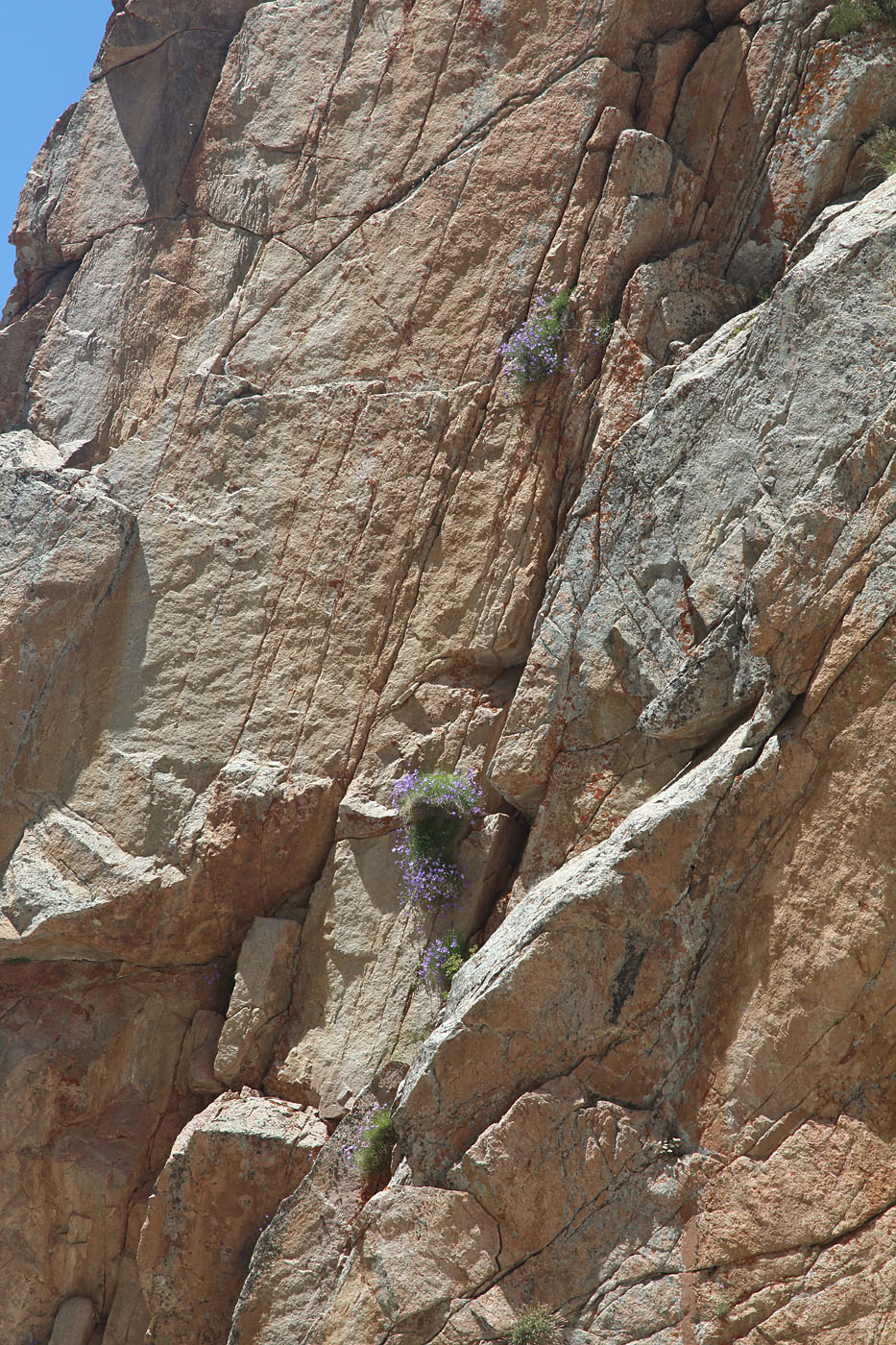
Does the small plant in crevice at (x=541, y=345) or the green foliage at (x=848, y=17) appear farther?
the small plant in crevice at (x=541, y=345)

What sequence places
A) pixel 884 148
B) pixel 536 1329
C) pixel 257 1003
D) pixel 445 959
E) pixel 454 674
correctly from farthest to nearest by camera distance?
pixel 454 674 < pixel 257 1003 < pixel 884 148 < pixel 445 959 < pixel 536 1329

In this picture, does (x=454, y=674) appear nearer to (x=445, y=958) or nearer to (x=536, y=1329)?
(x=445, y=958)

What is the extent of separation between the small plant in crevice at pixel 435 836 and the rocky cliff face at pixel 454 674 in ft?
0.64

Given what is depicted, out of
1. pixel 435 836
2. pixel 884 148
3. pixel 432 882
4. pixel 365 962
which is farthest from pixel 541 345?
pixel 365 962

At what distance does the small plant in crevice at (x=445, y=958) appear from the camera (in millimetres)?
9414

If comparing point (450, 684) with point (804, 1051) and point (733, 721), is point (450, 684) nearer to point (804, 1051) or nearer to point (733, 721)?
point (733, 721)

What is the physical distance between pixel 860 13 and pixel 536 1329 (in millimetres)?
10616

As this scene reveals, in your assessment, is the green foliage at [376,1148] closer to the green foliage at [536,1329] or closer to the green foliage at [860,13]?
the green foliage at [536,1329]

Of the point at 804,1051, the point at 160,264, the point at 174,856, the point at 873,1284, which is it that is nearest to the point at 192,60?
the point at 160,264

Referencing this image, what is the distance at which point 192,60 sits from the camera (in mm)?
13055

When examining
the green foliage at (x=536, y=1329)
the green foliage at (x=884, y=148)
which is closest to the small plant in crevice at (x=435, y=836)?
the green foliage at (x=536, y=1329)

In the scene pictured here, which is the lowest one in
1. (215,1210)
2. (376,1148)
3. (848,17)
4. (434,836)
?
(215,1210)

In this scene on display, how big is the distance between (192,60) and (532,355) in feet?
19.9

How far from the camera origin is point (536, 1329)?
738cm
